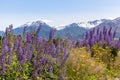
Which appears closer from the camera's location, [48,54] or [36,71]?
[36,71]

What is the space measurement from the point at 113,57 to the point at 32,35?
5.81 metres

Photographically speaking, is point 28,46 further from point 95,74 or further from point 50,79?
point 95,74

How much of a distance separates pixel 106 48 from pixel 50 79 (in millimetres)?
6556

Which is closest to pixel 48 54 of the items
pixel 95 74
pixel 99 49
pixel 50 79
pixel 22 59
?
pixel 50 79

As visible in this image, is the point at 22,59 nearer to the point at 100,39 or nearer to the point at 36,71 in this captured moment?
the point at 36,71

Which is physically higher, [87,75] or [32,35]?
[32,35]

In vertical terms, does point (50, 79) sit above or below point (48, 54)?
below

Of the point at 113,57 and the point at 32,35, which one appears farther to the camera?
the point at 113,57

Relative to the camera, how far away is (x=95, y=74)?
13570 mm

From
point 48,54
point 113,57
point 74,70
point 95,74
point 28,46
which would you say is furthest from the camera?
point 113,57

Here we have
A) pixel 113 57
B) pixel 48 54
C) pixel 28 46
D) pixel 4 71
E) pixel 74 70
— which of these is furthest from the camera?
pixel 113 57

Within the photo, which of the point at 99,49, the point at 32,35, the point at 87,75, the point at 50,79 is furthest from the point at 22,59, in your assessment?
the point at 99,49

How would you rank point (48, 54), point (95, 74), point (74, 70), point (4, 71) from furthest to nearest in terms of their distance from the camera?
point (95, 74) → point (74, 70) → point (48, 54) → point (4, 71)

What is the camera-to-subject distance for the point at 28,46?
33.9 feet
